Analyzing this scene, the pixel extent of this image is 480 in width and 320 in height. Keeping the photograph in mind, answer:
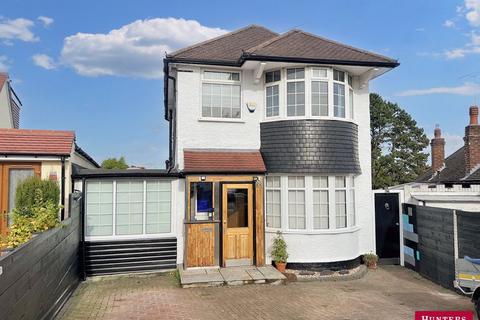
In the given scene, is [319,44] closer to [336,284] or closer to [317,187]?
[317,187]

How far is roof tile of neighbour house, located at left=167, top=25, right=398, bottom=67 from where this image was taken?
33.7 feet

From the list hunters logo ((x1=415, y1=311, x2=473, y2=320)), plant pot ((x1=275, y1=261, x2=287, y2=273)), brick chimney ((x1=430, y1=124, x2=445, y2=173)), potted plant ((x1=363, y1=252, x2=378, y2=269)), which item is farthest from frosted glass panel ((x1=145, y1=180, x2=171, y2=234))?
brick chimney ((x1=430, y1=124, x2=445, y2=173))

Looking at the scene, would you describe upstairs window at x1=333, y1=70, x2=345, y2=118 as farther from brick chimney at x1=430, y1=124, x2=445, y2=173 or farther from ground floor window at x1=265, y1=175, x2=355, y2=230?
brick chimney at x1=430, y1=124, x2=445, y2=173

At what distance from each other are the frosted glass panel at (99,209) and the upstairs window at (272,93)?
16.6ft

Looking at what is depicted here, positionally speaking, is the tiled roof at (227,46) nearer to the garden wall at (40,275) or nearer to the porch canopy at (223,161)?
the porch canopy at (223,161)

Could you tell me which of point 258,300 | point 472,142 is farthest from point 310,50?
point 472,142

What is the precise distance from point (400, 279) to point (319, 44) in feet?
23.5

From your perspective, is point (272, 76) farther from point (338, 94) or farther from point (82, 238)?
point (82, 238)

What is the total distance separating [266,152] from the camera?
1091cm

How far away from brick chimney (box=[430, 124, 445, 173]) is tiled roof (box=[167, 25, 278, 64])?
16.6m

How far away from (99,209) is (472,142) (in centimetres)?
1634

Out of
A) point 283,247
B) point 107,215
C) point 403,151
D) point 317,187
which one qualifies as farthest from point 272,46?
point 403,151

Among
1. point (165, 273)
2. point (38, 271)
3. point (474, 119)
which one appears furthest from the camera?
point (474, 119)

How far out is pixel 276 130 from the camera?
1079 cm
